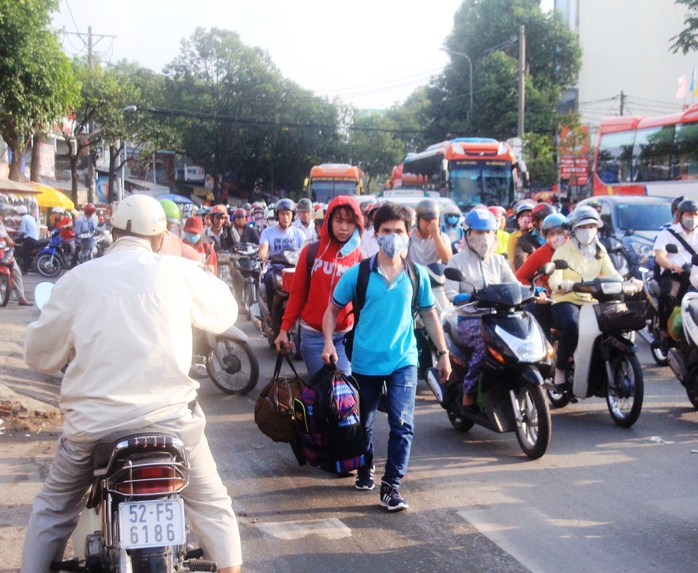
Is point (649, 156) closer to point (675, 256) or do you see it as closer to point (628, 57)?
point (675, 256)

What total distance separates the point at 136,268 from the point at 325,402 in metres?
2.15

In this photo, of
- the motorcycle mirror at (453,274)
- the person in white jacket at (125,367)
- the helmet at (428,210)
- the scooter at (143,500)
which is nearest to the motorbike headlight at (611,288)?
the motorcycle mirror at (453,274)

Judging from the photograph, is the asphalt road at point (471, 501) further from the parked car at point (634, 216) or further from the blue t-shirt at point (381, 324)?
the parked car at point (634, 216)

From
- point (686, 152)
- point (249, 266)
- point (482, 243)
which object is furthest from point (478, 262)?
point (686, 152)

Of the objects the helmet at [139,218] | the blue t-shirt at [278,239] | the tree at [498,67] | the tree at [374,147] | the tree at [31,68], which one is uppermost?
the tree at [498,67]

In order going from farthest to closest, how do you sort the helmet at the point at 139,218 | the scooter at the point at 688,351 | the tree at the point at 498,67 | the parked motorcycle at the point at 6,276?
the tree at the point at 498,67 < the parked motorcycle at the point at 6,276 < the scooter at the point at 688,351 < the helmet at the point at 139,218

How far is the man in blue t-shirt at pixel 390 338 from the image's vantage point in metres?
5.06

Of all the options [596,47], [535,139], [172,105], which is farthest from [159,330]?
[596,47]

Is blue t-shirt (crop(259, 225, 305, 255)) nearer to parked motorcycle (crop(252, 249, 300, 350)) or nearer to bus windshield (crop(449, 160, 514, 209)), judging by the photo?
parked motorcycle (crop(252, 249, 300, 350))

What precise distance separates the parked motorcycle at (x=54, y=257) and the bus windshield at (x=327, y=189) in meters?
13.1

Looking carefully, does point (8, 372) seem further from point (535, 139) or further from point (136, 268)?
point (535, 139)

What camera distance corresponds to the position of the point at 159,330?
3.10m

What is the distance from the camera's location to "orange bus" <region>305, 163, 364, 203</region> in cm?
3356

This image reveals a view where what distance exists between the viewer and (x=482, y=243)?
22.3 feet
